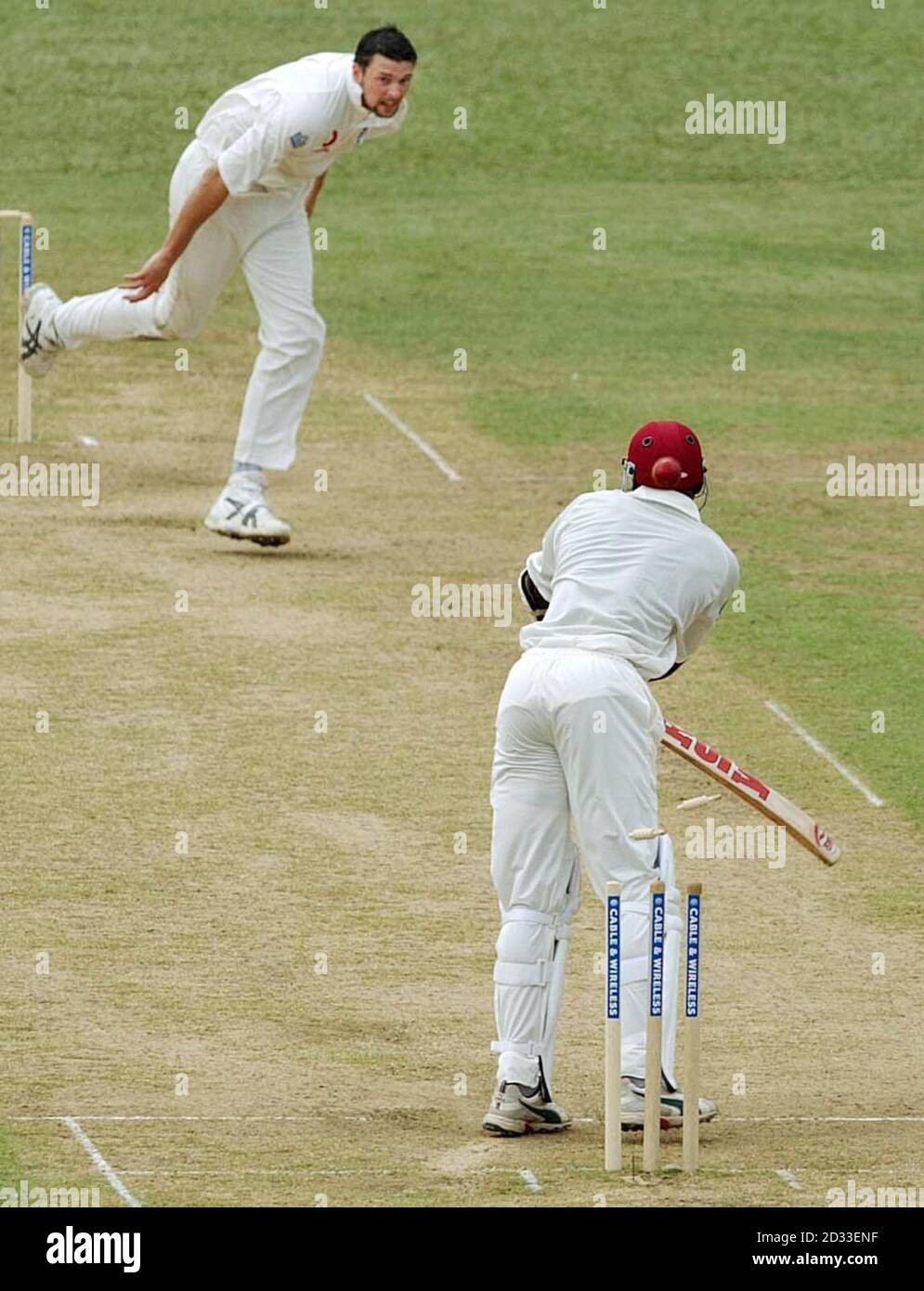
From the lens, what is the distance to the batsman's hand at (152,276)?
15.3 m

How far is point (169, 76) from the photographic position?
3194 cm

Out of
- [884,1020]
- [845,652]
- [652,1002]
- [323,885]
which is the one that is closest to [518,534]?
[845,652]

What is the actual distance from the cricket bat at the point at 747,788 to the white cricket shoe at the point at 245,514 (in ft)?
23.1

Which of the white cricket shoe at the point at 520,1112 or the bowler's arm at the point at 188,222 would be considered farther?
the bowler's arm at the point at 188,222

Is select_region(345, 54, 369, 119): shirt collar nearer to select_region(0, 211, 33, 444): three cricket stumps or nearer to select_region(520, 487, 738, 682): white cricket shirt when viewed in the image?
select_region(0, 211, 33, 444): three cricket stumps

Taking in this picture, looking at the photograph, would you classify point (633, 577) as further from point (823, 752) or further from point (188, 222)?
point (188, 222)

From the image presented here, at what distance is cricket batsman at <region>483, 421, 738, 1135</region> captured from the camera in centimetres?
870

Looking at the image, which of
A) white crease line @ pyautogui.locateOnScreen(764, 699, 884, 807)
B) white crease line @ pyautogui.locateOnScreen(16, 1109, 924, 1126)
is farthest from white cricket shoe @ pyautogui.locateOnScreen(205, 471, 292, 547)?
white crease line @ pyautogui.locateOnScreen(16, 1109, 924, 1126)

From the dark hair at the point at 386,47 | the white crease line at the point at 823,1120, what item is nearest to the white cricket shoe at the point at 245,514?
the dark hair at the point at 386,47

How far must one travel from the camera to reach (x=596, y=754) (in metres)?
8.71

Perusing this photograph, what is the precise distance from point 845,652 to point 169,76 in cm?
1883

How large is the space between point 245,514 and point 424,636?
1.61 m

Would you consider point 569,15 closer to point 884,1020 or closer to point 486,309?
point 486,309

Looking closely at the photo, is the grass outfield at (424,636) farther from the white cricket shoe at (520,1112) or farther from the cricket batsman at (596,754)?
the cricket batsman at (596,754)
